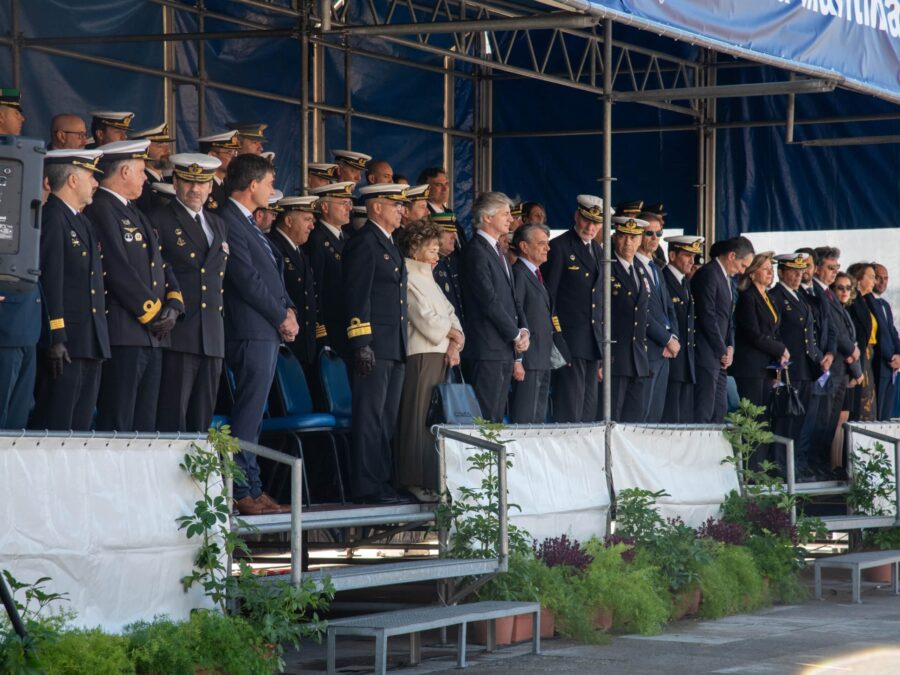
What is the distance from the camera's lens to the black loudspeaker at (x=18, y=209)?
177 inches

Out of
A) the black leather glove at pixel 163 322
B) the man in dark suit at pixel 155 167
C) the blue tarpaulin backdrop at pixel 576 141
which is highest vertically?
the blue tarpaulin backdrop at pixel 576 141

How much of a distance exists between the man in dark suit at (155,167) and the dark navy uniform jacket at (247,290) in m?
0.37

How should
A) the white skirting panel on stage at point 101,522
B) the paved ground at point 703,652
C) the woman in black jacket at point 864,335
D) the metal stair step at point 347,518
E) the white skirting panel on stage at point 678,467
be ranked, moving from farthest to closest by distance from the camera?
1. the woman in black jacket at point 864,335
2. the white skirting panel on stage at point 678,467
3. the paved ground at point 703,652
4. the metal stair step at point 347,518
5. the white skirting panel on stage at point 101,522

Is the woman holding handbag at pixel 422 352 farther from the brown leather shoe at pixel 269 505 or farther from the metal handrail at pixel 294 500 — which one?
the metal handrail at pixel 294 500

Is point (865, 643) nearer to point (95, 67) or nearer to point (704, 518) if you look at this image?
point (704, 518)

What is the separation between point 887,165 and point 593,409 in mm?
6267

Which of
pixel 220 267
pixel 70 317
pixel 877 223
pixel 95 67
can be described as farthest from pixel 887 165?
pixel 70 317

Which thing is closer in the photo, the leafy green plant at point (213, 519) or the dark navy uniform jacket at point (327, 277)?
the leafy green plant at point (213, 519)

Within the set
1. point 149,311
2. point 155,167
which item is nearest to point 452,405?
point 149,311

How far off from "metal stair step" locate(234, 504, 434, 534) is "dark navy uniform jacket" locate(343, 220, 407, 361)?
87 cm

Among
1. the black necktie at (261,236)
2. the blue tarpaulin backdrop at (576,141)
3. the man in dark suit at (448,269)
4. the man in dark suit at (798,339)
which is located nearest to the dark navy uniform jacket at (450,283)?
the man in dark suit at (448,269)

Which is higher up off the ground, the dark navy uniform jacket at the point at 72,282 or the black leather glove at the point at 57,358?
the dark navy uniform jacket at the point at 72,282

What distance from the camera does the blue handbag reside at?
8023 millimetres

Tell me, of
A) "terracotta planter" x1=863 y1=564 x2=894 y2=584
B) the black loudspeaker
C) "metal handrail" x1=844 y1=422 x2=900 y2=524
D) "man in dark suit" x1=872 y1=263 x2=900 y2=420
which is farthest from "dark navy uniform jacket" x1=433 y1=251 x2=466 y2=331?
"man in dark suit" x1=872 y1=263 x2=900 y2=420
